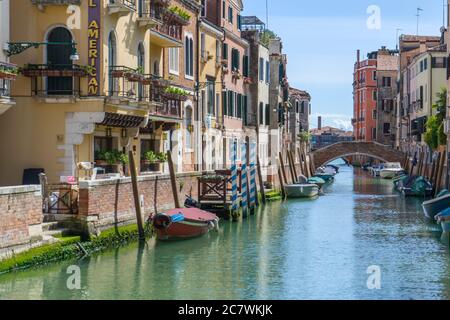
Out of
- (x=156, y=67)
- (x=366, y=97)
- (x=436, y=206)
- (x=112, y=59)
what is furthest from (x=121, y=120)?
(x=366, y=97)

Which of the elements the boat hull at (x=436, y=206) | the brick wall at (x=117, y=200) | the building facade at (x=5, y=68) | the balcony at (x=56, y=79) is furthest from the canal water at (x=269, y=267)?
the balcony at (x=56, y=79)

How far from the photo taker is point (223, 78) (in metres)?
39.8

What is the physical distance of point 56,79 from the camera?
23.4 meters

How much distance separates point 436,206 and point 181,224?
430 inches

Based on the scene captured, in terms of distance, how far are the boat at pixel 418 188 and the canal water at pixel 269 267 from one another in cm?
1457

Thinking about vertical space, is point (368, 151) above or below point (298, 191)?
above

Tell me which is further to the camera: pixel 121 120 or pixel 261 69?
pixel 261 69

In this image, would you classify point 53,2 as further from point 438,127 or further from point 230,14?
point 438,127

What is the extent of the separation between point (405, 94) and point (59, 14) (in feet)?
172

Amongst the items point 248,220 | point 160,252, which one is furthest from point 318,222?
→ point 160,252

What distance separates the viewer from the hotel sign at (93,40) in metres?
23.4

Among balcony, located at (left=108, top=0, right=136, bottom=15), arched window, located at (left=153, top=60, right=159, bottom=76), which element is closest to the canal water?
arched window, located at (left=153, top=60, right=159, bottom=76)

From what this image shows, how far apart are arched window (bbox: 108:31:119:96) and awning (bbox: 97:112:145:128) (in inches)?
28.2
